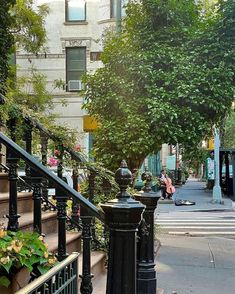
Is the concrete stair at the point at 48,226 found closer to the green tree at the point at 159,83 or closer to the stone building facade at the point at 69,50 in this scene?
the green tree at the point at 159,83

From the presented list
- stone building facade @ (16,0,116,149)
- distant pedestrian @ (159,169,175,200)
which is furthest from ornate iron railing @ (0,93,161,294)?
stone building facade @ (16,0,116,149)

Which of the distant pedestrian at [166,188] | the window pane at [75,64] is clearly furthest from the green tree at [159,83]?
the window pane at [75,64]

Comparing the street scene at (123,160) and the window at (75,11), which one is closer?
the street scene at (123,160)

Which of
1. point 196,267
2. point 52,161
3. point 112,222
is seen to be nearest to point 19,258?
point 112,222

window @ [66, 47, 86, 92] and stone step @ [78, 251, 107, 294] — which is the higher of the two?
window @ [66, 47, 86, 92]

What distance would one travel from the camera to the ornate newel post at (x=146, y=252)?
192 inches

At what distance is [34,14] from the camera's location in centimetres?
1509

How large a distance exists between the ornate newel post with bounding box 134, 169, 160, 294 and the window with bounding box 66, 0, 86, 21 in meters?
19.3

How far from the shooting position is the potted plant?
3117 mm

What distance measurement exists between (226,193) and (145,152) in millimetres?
19527

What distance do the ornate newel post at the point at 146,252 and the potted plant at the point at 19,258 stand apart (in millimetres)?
1587

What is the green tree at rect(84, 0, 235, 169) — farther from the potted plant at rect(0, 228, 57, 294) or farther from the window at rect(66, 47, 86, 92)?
the window at rect(66, 47, 86, 92)

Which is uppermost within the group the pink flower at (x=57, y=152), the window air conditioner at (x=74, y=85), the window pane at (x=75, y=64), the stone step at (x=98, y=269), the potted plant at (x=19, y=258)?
the window pane at (x=75, y=64)

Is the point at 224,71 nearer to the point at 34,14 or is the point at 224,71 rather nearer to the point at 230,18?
the point at 230,18
